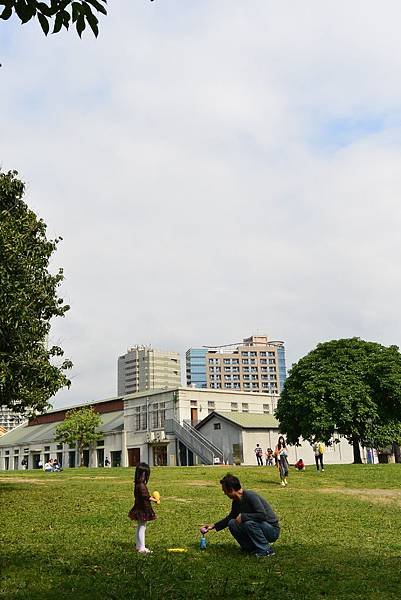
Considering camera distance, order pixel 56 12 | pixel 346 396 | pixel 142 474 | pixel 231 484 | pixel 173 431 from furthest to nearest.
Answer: pixel 173 431, pixel 346 396, pixel 142 474, pixel 231 484, pixel 56 12

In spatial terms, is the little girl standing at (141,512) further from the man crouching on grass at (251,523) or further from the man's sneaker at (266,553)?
the man's sneaker at (266,553)

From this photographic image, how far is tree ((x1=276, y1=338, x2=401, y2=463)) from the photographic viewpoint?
47.0 metres

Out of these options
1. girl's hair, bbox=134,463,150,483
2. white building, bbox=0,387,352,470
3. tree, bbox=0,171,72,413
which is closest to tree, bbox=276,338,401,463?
white building, bbox=0,387,352,470

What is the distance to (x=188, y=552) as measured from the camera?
36.0 feet

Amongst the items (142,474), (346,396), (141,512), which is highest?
(346,396)

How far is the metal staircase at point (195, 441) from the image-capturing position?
66562mm

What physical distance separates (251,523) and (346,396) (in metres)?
38.4

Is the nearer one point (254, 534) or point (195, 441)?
point (254, 534)

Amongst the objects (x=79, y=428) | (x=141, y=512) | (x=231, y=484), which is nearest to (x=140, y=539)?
(x=141, y=512)

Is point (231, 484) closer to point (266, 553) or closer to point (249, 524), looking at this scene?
point (249, 524)

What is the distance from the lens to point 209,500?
21.6 meters

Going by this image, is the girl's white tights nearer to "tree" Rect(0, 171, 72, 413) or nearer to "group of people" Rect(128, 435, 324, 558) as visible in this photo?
"group of people" Rect(128, 435, 324, 558)

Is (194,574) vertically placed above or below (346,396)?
below

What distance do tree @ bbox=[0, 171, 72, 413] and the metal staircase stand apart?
43220mm
